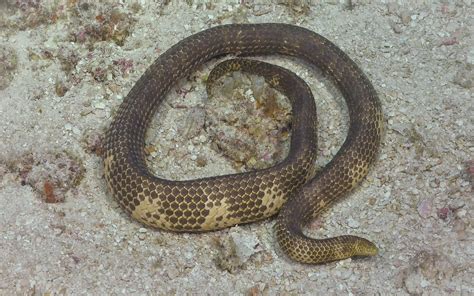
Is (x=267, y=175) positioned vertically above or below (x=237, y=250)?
above

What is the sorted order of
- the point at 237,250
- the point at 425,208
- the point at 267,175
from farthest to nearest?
the point at 425,208 → the point at 267,175 → the point at 237,250

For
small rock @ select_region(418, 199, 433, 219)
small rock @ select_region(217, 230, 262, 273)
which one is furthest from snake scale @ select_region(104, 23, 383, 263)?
small rock @ select_region(418, 199, 433, 219)

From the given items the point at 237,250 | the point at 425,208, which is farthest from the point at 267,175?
the point at 425,208

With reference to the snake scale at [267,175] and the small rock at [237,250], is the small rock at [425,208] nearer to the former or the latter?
the snake scale at [267,175]

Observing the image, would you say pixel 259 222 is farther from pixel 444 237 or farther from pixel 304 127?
pixel 444 237

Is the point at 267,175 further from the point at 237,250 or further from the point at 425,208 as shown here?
the point at 425,208

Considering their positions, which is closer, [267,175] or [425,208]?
[267,175]

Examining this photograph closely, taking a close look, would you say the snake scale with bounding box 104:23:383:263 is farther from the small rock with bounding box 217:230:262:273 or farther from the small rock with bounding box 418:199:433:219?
the small rock with bounding box 418:199:433:219

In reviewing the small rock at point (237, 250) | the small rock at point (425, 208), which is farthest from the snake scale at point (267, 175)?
the small rock at point (425, 208)
